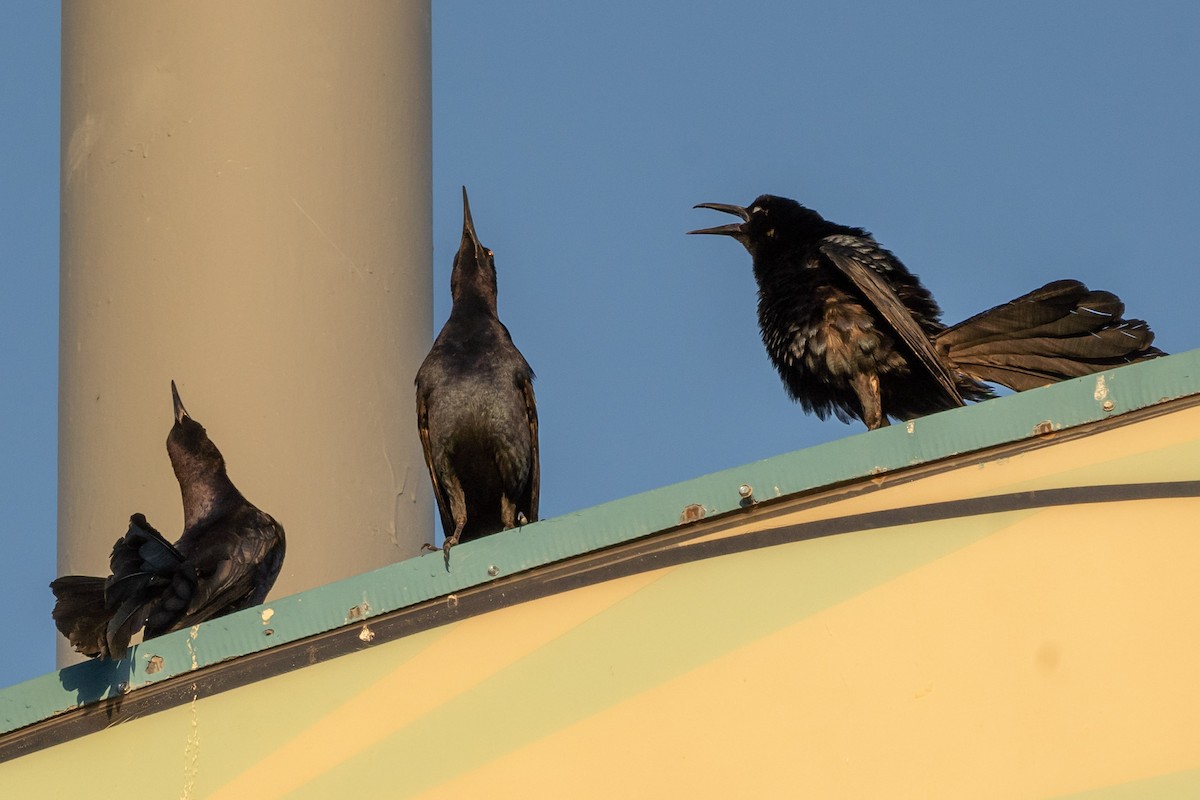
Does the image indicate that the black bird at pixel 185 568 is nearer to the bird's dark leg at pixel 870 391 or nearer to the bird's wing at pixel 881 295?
the bird's dark leg at pixel 870 391

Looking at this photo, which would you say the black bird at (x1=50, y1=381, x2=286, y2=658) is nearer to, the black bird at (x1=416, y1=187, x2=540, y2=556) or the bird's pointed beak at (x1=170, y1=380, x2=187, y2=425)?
the bird's pointed beak at (x1=170, y1=380, x2=187, y2=425)

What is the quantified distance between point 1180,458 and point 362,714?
2184 millimetres

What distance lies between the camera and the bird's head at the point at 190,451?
289 inches

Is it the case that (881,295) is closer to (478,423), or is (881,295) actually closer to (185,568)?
(478,423)

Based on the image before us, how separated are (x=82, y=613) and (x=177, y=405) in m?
2.22

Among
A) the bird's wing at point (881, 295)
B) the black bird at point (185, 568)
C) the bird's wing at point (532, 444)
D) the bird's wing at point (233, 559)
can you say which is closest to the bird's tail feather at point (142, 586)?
the black bird at point (185, 568)

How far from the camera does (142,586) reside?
5.71m

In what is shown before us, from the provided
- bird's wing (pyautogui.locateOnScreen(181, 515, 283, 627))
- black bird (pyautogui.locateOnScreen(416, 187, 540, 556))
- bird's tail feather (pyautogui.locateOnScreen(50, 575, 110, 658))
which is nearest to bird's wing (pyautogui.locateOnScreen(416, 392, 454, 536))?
black bird (pyautogui.locateOnScreen(416, 187, 540, 556))

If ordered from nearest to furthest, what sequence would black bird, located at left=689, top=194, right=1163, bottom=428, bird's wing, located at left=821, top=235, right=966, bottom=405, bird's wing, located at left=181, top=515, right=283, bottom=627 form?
black bird, located at left=689, top=194, right=1163, bottom=428
bird's wing, located at left=181, top=515, right=283, bottom=627
bird's wing, located at left=821, top=235, right=966, bottom=405

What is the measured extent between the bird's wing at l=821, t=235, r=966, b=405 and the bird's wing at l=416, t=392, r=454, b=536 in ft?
5.82

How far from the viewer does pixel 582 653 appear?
475 centimetres

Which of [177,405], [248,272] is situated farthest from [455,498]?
[248,272]

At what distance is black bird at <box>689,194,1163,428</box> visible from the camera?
265 inches

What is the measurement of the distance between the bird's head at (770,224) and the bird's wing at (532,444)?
143cm
